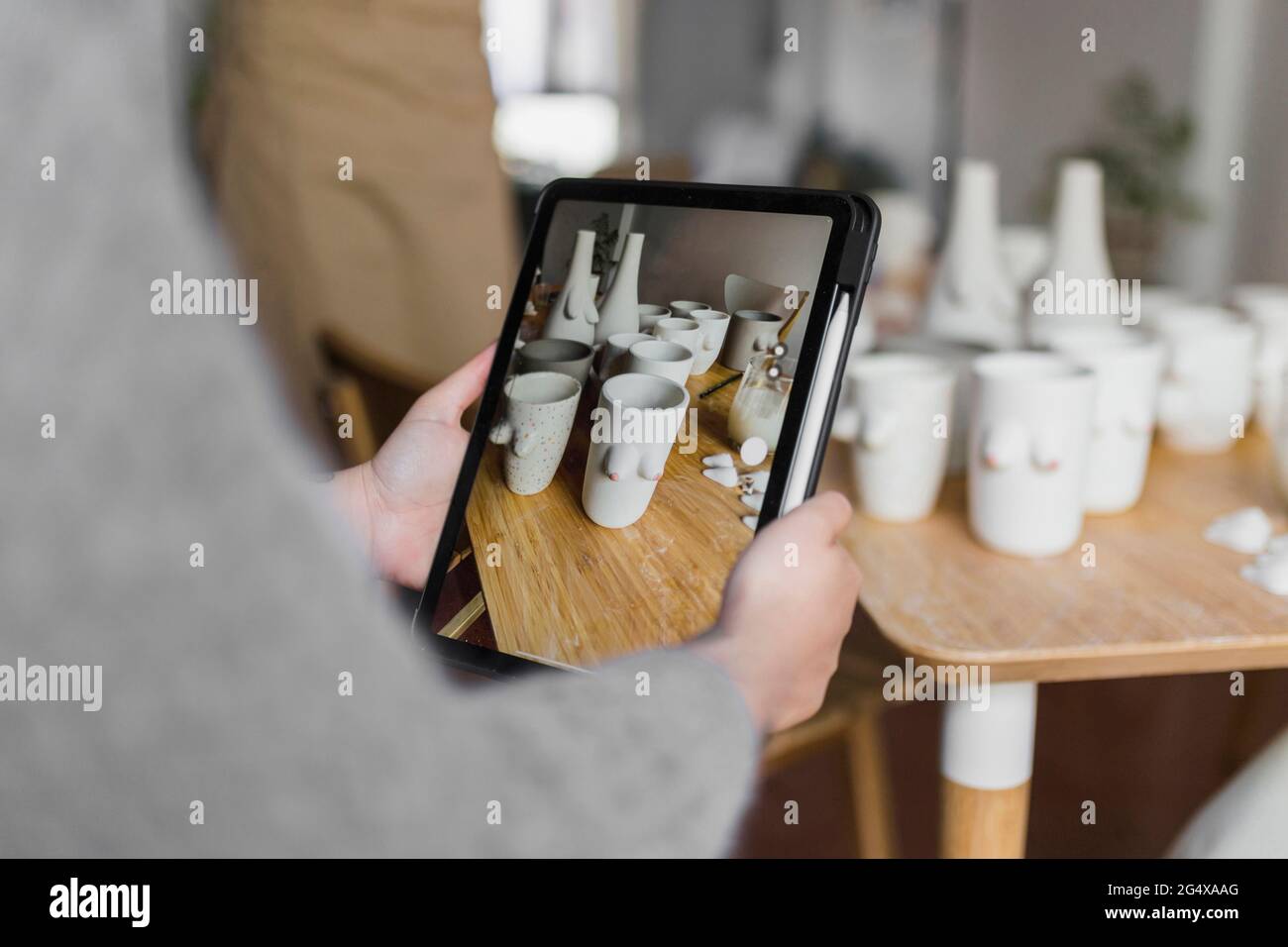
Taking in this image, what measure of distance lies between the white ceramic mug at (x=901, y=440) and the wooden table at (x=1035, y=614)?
0.02 meters

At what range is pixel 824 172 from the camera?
137 inches

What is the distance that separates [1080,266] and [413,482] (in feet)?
2.25

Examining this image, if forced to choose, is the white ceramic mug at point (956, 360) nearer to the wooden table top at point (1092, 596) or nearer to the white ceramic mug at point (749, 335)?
the wooden table top at point (1092, 596)

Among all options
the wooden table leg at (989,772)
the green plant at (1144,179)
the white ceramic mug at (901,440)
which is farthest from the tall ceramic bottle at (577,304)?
the green plant at (1144,179)

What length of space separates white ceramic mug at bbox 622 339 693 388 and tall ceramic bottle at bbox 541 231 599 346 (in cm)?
3

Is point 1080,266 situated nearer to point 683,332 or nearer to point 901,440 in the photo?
point 901,440

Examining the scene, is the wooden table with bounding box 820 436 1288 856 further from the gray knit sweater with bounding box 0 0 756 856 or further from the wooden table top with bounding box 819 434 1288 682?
the gray knit sweater with bounding box 0 0 756 856

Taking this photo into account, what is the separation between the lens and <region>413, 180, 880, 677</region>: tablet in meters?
0.50

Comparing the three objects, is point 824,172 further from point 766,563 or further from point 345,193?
point 766,563

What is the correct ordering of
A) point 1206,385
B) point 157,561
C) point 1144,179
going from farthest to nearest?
point 1144,179 < point 1206,385 < point 157,561

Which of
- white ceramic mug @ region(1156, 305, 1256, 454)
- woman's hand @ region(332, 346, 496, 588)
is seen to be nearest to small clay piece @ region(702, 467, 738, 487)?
woman's hand @ region(332, 346, 496, 588)

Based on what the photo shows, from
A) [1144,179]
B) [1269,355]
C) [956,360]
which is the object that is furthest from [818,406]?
[1144,179]

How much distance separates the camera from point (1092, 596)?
2.04ft
